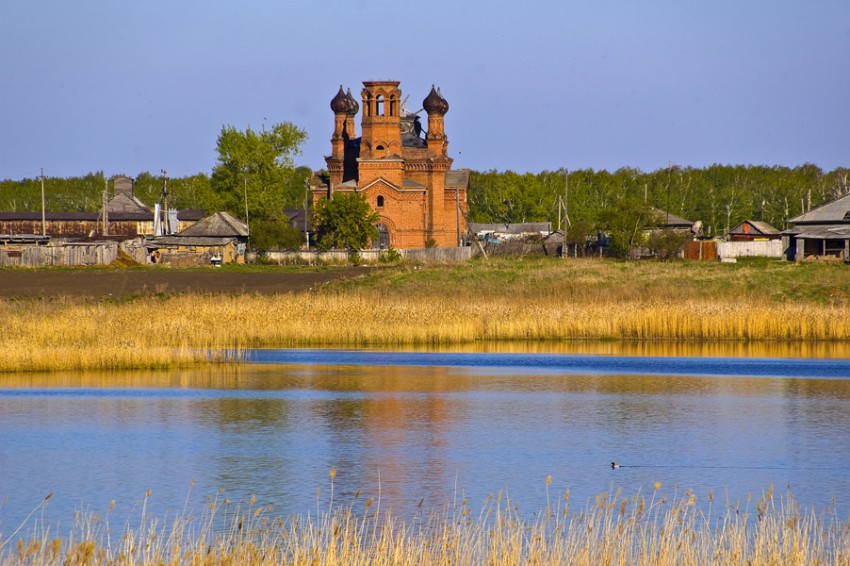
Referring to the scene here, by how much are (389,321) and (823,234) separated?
4528 centimetres

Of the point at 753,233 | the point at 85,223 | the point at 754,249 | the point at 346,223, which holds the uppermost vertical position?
the point at 85,223

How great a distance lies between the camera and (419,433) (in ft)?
64.2

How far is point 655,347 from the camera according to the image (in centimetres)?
3447

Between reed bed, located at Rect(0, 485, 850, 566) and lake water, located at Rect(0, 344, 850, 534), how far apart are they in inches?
24.3

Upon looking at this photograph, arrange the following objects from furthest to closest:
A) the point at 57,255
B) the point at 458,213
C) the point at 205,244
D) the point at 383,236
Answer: the point at 458,213 < the point at 383,236 < the point at 205,244 < the point at 57,255

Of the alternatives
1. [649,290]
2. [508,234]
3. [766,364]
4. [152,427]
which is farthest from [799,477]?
[508,234]

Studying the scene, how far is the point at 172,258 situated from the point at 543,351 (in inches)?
1804

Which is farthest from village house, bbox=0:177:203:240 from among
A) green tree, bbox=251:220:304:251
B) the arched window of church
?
the arched window of church

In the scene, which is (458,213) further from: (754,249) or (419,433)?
(419,433)

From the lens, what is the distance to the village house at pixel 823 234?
2835 inches

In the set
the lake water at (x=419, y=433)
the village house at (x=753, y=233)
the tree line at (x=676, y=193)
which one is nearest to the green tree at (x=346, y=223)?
the tree line at (x=676, y=193)

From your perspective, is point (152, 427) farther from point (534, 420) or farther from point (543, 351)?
point (543, 351)

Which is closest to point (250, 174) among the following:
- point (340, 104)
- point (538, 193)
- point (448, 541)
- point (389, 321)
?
point (340, 104)

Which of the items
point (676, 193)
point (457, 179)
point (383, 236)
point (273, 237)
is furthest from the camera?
point (676, 193)
